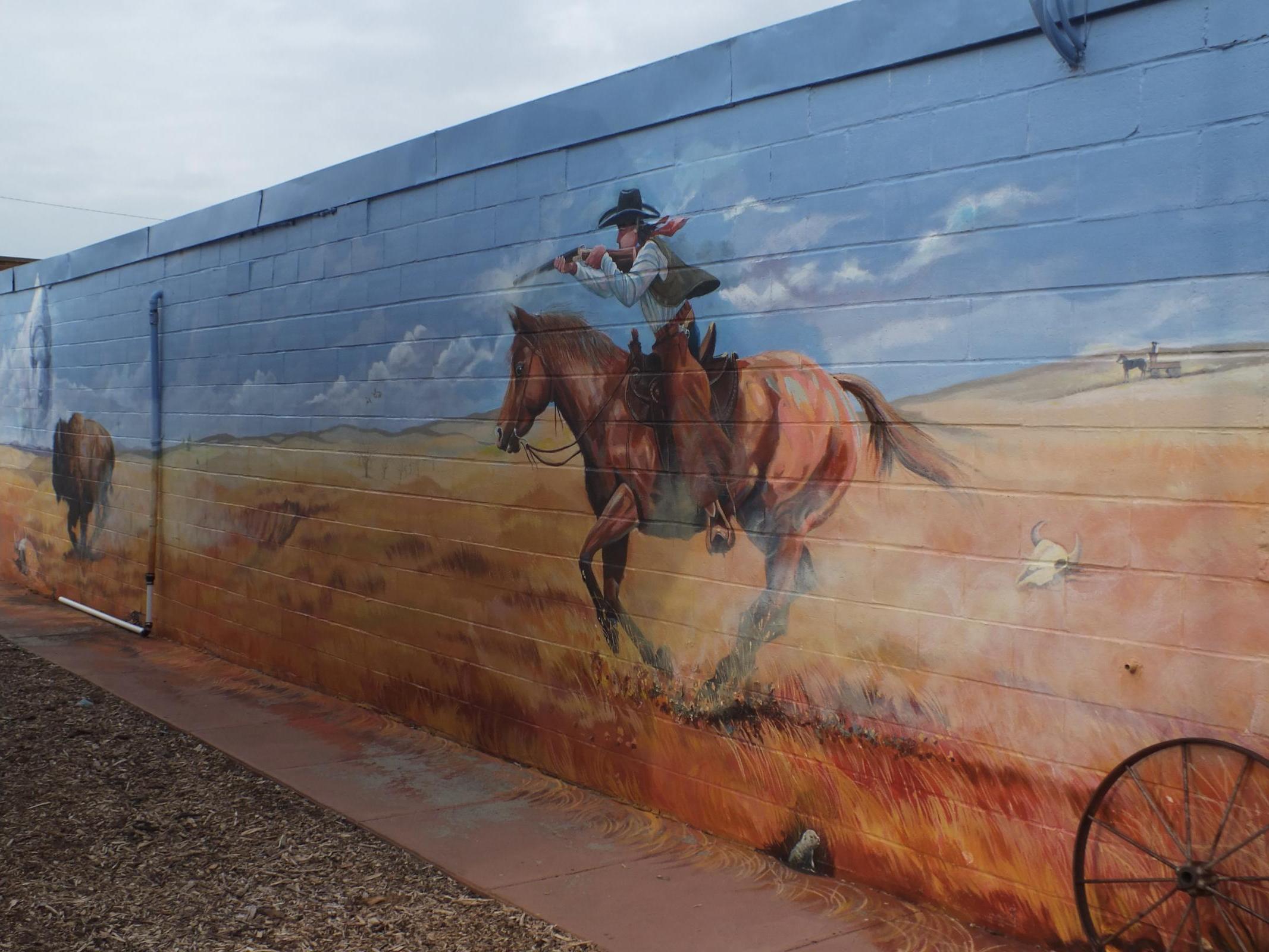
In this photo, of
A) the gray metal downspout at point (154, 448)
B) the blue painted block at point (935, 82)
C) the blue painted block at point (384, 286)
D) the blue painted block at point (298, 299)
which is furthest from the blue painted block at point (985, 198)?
the gray metal downspout at point (154, 448)

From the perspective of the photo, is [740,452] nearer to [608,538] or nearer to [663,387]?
[663,387]

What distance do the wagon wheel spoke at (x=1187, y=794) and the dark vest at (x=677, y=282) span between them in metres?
2.33

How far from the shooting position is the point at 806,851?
4309 mm

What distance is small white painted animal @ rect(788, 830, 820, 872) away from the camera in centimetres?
428

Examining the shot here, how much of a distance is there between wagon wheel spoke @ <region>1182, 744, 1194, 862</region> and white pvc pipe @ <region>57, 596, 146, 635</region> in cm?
821

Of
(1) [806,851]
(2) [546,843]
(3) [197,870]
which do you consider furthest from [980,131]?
(3) [197,870]

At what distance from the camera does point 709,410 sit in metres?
4.65

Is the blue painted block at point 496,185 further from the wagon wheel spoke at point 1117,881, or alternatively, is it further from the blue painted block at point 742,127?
the wagon wheel spoke at point 1117,881

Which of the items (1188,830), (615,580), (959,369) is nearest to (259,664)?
(615,580)

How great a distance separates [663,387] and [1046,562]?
181cm

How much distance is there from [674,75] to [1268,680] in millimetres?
3079

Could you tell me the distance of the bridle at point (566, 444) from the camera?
5.08 m

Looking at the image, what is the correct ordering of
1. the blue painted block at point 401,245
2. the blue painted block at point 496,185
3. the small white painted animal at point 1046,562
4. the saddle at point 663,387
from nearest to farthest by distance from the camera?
the small white painted animal at point 1046,562
the saddle at point 663,387
the blue painted block at point 496,185
the blue painted block at point 401,245

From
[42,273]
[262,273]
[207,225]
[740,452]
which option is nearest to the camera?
[740,452]
